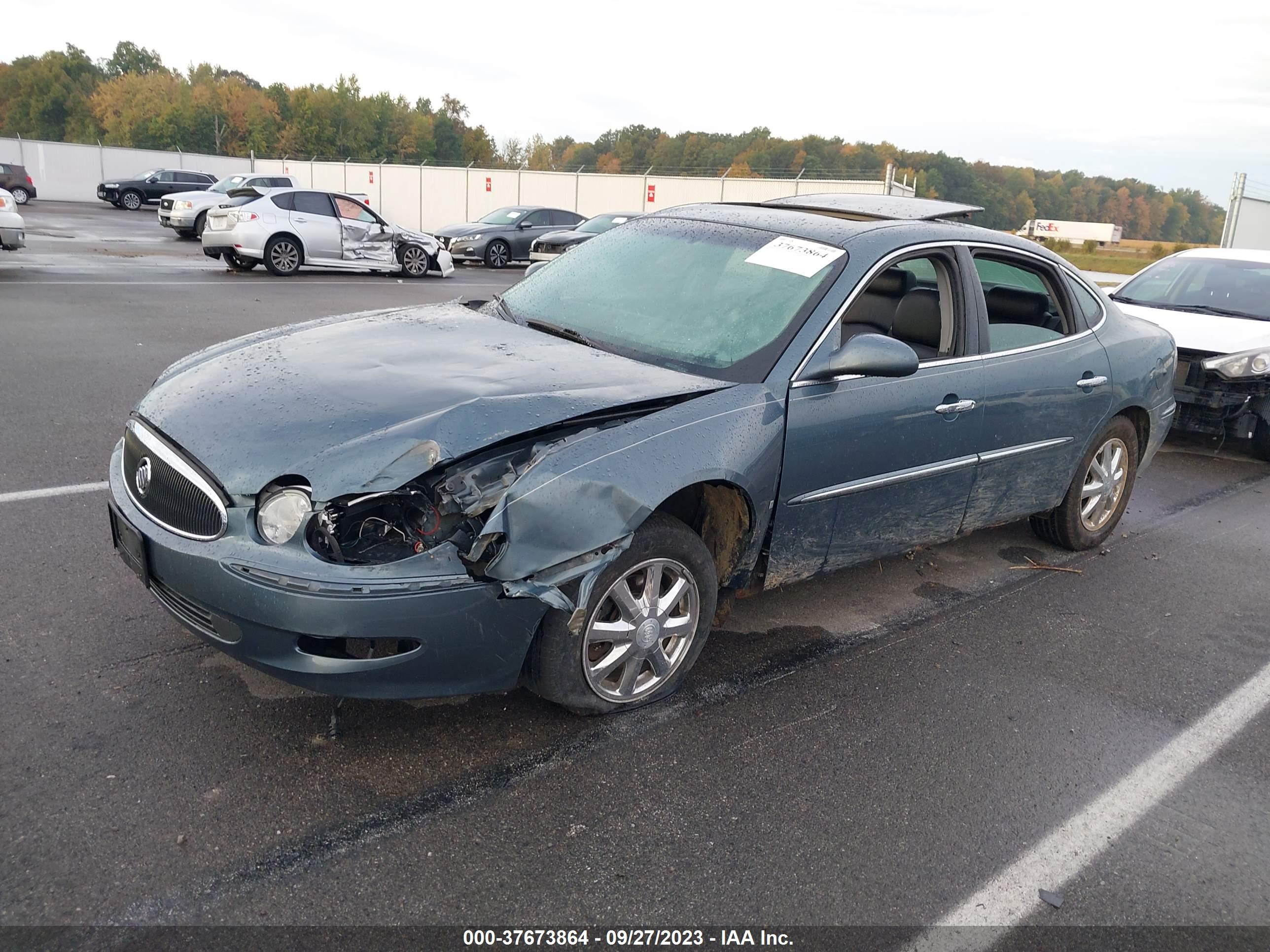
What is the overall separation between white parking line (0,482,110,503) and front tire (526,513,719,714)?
3018 millimetres

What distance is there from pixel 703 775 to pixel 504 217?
854 inches

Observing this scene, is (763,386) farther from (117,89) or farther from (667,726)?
(117,89)

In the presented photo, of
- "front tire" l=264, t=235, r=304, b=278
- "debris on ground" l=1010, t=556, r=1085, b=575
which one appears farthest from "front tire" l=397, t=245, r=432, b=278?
"debris on ground" l=1010, t=556, r=1085, b=575

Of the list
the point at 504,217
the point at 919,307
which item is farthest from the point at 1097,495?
the point at 504,217

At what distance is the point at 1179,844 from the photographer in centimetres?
297

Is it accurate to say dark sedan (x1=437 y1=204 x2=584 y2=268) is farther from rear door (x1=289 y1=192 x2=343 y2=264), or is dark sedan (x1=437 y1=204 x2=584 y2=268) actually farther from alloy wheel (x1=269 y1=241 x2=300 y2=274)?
alloy wheel (x1=269 y1=241 x2=300 y2=274)

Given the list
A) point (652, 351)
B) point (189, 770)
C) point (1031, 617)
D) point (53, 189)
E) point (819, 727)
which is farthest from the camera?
point (53, 189)

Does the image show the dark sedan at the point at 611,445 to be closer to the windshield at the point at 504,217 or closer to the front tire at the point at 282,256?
the front tire at the point at 282,256

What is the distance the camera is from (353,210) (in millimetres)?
17922

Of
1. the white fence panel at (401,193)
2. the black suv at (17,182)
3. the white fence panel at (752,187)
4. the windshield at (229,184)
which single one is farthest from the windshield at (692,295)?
the white fence panel at (401,193)

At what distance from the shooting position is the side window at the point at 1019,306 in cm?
454

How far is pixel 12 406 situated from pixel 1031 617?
6.58 m

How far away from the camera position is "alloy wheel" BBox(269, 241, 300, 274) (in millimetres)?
16797

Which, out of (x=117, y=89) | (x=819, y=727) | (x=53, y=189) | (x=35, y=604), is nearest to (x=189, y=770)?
(x=35, y=604)
